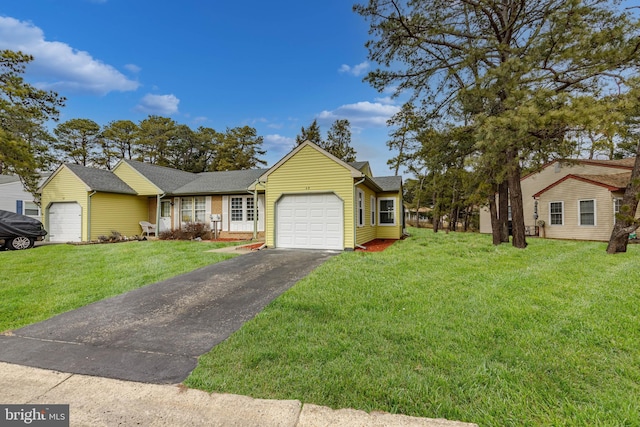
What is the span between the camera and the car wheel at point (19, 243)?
42.0 feet

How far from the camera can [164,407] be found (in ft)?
7.84

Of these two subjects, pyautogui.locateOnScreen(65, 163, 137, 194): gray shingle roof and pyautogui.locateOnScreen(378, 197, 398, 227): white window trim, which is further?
pyautogui.locateOnScreen(65, 163, 137, 194): gray shingle roof

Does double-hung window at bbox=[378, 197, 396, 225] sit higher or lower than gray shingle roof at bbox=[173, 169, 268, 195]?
lower

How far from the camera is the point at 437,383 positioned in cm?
258

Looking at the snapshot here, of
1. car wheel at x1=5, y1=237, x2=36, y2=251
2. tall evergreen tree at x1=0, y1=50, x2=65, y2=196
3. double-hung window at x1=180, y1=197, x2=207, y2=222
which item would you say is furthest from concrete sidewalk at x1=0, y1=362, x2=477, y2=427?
tall evergreen tree at x1=0, y1=50, x2=65, y2=196

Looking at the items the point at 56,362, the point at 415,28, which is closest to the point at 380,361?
the point at 56,362

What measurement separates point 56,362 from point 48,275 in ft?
18.8

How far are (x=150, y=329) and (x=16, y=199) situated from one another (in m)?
23.0

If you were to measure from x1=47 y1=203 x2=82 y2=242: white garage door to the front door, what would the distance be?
394 centimetres

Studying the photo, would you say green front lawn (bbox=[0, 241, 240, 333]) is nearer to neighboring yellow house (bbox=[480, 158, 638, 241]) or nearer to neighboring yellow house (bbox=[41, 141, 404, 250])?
neighboring yellow house (bbox=[41, 141, 404, 250])

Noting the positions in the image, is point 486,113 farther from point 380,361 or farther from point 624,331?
point 380,361

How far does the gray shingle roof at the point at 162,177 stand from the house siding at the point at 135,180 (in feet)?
0.74

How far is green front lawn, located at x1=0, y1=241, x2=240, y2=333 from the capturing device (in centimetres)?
505

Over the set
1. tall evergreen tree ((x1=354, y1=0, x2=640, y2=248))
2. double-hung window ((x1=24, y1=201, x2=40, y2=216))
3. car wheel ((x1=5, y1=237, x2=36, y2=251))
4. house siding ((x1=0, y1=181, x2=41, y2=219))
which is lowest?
car wheel ((x1=5, y1=237, x2=36, y2=251))
